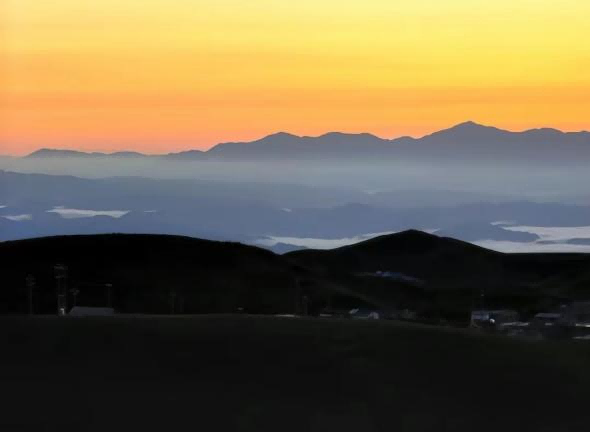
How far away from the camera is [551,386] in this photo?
1944 cm

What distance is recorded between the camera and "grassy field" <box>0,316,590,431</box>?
16.3 metres

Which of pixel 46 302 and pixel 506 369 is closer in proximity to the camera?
pixel 506 369

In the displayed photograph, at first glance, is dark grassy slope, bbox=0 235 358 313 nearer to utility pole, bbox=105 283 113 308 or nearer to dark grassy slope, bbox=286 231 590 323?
utility pole, bbox=105 283 113 308

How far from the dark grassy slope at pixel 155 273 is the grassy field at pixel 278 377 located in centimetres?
4192

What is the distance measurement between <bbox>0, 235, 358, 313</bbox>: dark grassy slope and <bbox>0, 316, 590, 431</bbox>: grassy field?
4192cm

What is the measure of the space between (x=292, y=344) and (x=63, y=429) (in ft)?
21.1

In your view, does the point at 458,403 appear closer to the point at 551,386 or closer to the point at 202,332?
the point at 551,386

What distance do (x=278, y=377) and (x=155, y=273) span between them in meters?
65.2

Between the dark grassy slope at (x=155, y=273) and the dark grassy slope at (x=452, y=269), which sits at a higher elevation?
the dark grassy slope at (x=155, y=273)

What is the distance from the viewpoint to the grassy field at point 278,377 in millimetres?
16281

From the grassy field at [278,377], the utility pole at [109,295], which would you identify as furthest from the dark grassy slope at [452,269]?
the grassy field at [278,377]

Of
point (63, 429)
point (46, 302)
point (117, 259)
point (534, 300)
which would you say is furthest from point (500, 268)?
point (63, 429)

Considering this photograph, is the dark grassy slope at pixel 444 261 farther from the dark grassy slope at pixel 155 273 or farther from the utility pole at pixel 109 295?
the utility pole at pixel 109 295

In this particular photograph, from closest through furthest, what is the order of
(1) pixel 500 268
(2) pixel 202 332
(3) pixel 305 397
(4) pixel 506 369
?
1. (3) pixel 305 397
2. (4) pixel 506 369
3. (2) pixel 202 332
4. (1) pixel 500 268
